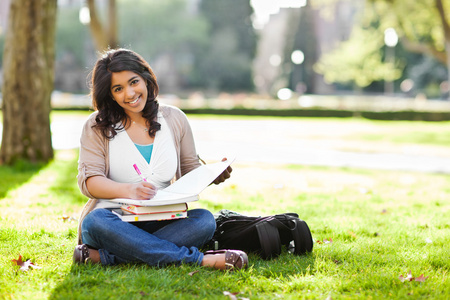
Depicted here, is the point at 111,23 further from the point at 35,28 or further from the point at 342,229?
the point at 342,229

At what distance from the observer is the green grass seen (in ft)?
9.93

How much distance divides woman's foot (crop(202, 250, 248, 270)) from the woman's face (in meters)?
1.09

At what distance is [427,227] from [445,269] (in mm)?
1327

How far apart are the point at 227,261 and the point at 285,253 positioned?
0.58 metres

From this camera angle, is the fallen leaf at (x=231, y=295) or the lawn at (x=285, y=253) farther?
the lawn at (x=285, y=253)

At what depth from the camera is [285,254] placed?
3748mm

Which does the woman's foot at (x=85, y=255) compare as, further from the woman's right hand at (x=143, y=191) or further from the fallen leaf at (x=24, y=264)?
the woman's right hand at (x=143, y=191)

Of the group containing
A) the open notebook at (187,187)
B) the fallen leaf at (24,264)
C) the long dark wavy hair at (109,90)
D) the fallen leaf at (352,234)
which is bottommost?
the fallen leaf at (352,234)

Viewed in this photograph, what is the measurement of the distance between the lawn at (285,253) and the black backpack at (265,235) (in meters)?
0.09

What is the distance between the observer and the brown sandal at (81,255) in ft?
11.1

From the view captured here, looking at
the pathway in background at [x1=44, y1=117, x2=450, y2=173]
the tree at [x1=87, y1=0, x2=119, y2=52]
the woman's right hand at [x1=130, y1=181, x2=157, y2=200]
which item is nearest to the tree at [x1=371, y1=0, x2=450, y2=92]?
the pathway in background at [x1=44, y1=117, x2=450, y2=173]

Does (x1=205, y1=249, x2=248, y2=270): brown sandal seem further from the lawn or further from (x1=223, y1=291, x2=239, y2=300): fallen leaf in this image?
(x1=223, y1=291, x2=239, y2=300): fallen leaf

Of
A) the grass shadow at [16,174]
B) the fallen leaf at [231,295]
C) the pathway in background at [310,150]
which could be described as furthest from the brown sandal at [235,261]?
the pathway in background at [310,150]

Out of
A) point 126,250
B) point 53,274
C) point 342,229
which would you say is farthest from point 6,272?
point 342,229
